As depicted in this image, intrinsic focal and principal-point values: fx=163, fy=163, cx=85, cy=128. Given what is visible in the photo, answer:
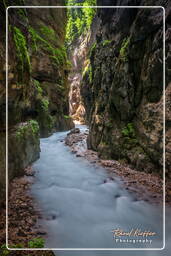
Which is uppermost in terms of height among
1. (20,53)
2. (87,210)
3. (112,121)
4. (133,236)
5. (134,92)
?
(20,53)

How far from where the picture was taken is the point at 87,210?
3.58 m

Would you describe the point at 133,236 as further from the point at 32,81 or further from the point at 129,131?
the point at 32,81

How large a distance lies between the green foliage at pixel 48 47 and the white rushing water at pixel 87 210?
12.2 metres

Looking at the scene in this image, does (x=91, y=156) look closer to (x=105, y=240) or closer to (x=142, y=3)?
(x=105, y=240)

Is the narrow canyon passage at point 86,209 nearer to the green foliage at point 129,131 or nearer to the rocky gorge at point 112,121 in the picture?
the rocky gorge at point 112,121

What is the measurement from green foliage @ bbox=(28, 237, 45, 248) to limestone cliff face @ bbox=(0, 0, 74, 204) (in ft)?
4.88

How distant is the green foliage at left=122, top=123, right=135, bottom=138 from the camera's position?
5.95 meters

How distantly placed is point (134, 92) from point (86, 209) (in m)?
4.24

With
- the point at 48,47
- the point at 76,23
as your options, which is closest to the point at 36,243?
the point at 48,47

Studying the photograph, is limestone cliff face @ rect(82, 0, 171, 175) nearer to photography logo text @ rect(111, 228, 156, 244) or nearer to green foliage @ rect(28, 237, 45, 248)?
photography logo text @ rect(111, 228, 156, 244)

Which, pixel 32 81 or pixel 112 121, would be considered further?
pixel 32 81

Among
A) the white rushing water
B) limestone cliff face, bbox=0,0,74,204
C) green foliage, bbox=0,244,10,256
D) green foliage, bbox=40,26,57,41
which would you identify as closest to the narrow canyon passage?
the white rushing water

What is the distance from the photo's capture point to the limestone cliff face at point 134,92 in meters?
4.74

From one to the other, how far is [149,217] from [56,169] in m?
3.71
